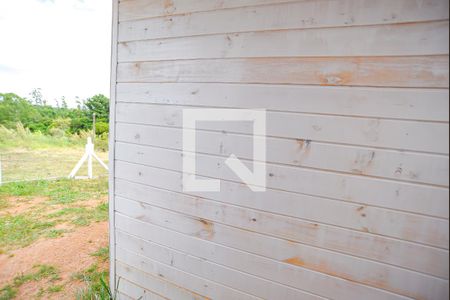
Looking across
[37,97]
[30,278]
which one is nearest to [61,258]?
[30,278]

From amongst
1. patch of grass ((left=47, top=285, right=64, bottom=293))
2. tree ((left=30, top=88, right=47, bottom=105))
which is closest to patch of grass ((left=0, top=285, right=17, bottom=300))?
patch of grass ((left=47, top=285, right=64, bottom=293))

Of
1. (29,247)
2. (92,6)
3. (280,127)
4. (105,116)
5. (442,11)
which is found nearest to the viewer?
(442,11)

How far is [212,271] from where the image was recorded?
151cm

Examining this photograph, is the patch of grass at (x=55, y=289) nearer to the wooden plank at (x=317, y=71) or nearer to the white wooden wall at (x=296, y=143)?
the white wooden wall at (x=296, y=143)

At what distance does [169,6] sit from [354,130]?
3.77 ft

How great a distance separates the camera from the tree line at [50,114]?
6.83 meters

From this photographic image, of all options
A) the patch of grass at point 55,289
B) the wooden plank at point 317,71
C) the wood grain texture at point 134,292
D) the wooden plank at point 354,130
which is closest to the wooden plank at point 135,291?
the wood grain texture at point 134,292

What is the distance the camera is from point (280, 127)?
48.8 inches

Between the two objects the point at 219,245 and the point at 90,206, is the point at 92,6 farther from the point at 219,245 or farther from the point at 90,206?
the point at 219,245

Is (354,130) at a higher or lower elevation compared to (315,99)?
lower

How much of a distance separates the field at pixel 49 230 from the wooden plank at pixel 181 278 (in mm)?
370

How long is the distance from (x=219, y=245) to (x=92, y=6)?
5930 mm

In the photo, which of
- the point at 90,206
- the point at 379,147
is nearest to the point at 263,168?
the point at 379,147

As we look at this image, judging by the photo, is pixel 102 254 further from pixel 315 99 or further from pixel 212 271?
pixel 315 99
